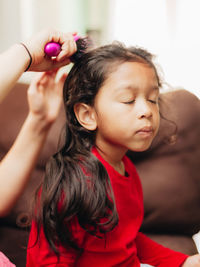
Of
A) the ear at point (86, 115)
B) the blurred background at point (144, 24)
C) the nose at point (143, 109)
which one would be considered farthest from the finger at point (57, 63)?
the blurred background at point (144, 24)

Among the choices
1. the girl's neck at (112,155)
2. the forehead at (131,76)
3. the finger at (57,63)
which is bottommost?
the girl's neck at (112,155)

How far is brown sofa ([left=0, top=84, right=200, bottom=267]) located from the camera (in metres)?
1.24

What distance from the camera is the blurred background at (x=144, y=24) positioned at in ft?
4.91

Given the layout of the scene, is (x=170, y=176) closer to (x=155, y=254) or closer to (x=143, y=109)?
(x=155, y=254)

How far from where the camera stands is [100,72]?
86 cm

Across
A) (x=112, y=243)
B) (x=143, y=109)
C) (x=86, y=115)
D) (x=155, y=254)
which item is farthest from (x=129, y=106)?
(x=155, y=254)

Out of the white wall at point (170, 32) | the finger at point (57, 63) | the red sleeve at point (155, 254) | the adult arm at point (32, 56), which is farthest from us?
the white wall at point (170, 32)

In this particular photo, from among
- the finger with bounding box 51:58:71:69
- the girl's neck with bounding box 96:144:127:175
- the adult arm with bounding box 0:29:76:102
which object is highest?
the adult arm with bounding box 0:29:76:102

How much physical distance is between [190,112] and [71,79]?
56 centimetres

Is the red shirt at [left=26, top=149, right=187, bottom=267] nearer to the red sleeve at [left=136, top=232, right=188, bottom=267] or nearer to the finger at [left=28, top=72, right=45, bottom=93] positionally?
the red sleeve at [left=136, top=232, right=188, bottom=267]

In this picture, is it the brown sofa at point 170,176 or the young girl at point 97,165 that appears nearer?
the young girl at point 97,165

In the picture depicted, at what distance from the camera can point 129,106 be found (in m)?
0.82

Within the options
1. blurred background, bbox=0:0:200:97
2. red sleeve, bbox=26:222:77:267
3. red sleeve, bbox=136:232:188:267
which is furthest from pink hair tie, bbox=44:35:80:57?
blurred background, bbox=0:0:200:97

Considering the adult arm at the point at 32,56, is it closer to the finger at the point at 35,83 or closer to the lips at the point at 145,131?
the finger at the point at 35,83
